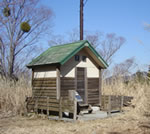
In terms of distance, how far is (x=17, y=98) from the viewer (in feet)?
36.3

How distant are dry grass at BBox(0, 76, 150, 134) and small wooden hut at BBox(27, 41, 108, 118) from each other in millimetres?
1087

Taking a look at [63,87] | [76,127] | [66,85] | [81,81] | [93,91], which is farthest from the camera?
[93,91]

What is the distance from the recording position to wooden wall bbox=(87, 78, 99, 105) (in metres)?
12.2

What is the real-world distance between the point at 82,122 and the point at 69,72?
2.91 meters

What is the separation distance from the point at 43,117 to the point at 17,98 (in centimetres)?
158

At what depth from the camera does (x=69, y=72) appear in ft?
37.2

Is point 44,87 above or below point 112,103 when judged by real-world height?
above

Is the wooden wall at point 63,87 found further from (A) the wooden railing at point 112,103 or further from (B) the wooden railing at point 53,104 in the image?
(A) the wooden railing at point 112,103

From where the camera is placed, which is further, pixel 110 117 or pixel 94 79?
pixel 94 79

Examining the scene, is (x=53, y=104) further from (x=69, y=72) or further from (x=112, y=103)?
(x=112, y=103)

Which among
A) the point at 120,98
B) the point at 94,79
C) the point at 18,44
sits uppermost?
the point at 18,44

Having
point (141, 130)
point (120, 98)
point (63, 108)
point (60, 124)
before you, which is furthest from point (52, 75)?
point (141, 130)

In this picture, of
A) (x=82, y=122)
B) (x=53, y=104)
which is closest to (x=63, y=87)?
(x=53, y=104)

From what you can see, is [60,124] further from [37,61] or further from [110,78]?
[110,78]
